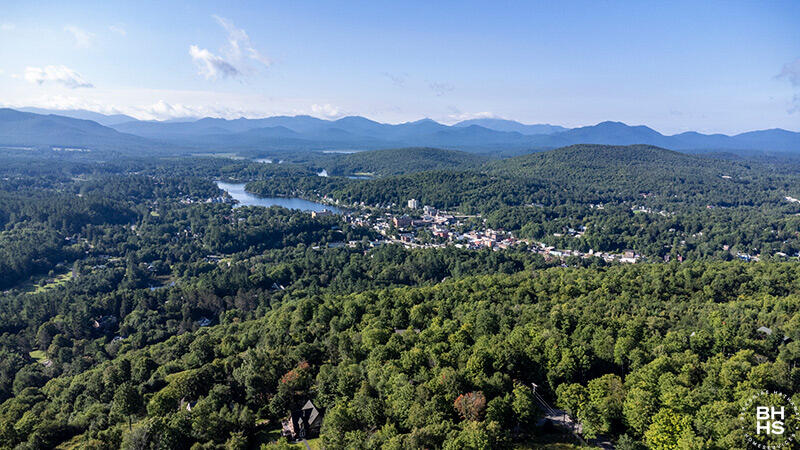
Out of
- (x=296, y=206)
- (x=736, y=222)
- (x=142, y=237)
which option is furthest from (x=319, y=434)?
(x=296, y=206)

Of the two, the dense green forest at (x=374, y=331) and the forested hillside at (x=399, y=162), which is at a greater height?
the forested hillside at (x=399, y=162)

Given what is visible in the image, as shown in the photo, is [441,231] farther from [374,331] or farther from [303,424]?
[303,424]

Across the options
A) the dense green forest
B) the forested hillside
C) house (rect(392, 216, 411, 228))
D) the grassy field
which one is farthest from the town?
the forested hillside

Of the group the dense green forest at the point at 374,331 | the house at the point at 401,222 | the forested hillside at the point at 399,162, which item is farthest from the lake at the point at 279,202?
the forested hillside at the point at 399,162

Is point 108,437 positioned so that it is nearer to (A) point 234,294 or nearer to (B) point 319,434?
(B) point 319,434

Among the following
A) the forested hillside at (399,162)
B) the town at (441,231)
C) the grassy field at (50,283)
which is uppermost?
the forested hillside at (399,162)

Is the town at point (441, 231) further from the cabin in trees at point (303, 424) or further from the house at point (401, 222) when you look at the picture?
the cabin in trees at point (303, 424)
